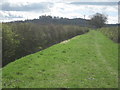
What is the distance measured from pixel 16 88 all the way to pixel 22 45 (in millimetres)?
28731

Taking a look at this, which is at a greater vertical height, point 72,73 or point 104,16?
point 104,16

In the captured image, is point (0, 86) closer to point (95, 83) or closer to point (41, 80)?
point (41, 80)

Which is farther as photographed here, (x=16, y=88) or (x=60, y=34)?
(x=60, y=34)

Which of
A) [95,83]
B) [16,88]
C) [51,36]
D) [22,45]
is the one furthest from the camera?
[51,36]

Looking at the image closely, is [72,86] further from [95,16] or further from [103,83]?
[95,16]

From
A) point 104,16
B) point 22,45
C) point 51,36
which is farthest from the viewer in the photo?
point 104,16

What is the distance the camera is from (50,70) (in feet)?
43.6

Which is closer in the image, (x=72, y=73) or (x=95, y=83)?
(x=95, y=83)

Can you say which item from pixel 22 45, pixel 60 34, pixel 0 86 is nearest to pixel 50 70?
pixel 0 86

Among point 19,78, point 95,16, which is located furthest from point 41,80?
point 95,16

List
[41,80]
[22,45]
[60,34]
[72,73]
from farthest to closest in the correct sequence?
1. [60,34]
2. [22,45]
3. [72,73]
4. [41,80]

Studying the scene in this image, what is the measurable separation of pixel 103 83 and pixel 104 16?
13740cm

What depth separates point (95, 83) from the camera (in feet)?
32.4

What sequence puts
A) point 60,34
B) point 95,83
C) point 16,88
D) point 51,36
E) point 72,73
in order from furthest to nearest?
point 60,34 < point 51,36 < point 72,73 < point 95,83 < point 16,88
